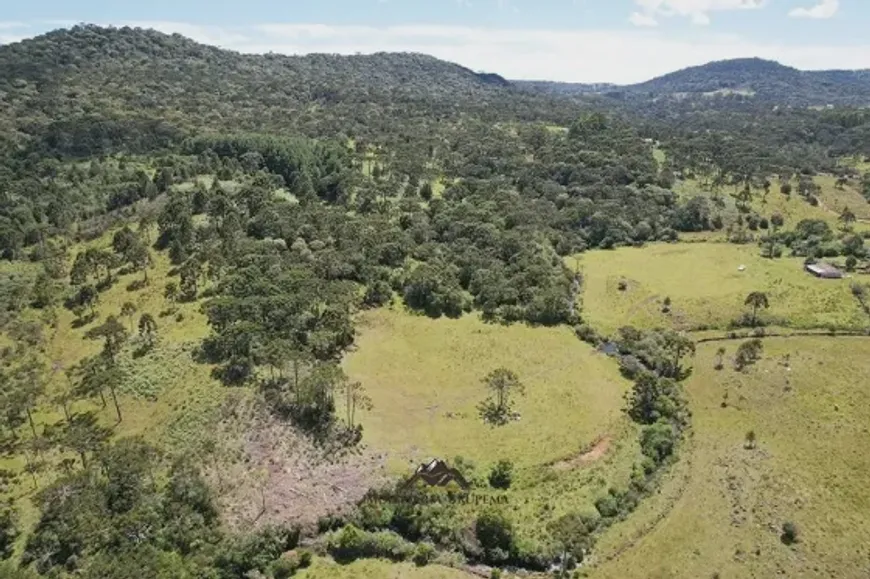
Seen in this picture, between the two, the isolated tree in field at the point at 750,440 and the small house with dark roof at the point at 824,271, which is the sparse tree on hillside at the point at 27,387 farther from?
the small house with dark roof at the point at 824,271

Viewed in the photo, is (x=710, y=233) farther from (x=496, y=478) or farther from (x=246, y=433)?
(x=246, y=433)

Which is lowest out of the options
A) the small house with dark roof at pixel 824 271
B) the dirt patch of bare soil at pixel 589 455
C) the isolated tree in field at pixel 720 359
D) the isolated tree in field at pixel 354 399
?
the dirt patch of bare soil at pixel 589 455

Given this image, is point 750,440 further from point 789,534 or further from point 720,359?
point 720,359

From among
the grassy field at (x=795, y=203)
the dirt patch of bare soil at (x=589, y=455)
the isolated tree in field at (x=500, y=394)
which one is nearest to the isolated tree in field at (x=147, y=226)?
the isolated tree in field at (x=500, y=394)

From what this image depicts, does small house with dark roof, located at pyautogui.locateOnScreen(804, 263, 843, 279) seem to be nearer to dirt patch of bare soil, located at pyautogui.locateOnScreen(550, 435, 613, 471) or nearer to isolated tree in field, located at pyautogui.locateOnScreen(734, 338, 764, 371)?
isolated tree in field, located at pyautogui.locateOnScreen(734, 338, 764, 371)

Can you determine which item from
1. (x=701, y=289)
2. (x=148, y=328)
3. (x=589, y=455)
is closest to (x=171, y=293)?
(x=148, y=328)

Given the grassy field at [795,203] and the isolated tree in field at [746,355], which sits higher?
the grassy field at [795,203]
